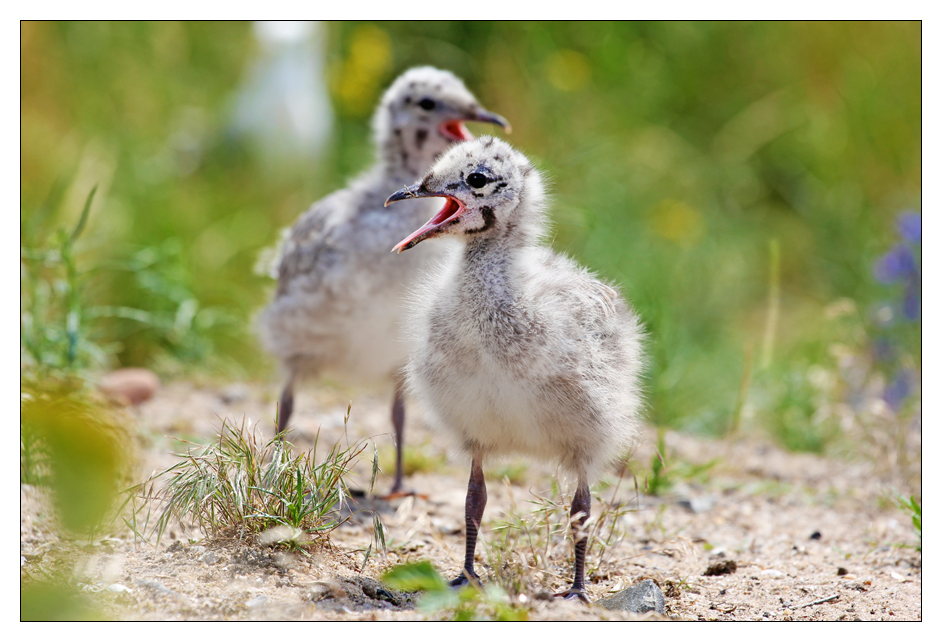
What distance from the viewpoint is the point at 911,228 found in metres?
4.37

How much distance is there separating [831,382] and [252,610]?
3367mm

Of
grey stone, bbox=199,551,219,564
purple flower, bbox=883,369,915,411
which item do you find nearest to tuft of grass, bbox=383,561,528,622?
grey stone, bbox=199,551,219,564

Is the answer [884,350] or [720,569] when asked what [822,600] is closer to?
[720,569]

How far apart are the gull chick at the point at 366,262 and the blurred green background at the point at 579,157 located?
104cm

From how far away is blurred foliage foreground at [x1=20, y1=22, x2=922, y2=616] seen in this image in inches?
183

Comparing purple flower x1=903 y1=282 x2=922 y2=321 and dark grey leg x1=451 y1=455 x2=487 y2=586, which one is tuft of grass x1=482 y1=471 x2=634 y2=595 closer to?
dark grey leg x1=451 y1=455 x2=487 y2=586

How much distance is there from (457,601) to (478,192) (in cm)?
108

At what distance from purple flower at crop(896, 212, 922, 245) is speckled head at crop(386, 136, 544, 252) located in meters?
2.55

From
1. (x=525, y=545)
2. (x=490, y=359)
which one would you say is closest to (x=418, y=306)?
(x=490, y=359)

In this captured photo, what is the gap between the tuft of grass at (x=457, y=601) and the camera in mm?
2064

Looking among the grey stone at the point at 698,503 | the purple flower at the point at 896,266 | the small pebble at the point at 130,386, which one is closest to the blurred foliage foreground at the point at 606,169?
the purple flower at the point at 896,266

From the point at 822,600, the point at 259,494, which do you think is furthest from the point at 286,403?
the point at 822,600

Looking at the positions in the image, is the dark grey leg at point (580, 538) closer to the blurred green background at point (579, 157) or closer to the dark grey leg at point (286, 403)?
the dark grey leg at point (286, 403)

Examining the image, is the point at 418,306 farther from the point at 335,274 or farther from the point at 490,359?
the point at 335,274
